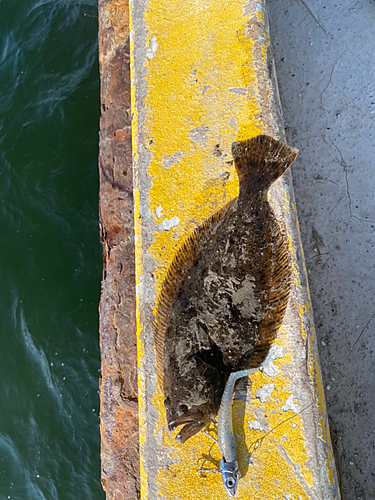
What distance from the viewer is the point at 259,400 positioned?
1.94 metres

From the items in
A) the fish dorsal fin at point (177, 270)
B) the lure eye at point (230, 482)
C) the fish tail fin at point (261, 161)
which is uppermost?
the fish tail fin at point (261, 161)

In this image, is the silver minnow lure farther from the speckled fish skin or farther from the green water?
the green water

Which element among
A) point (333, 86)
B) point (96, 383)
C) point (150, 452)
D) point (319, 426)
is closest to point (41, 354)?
point (96, 383)

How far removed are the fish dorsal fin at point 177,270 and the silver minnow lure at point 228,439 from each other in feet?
1.27

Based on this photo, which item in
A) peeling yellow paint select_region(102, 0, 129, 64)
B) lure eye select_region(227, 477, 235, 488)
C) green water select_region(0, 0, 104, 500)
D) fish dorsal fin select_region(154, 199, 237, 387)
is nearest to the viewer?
lure eye select_region(227, 477, 235, 488)

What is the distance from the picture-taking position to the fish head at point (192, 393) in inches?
74.0

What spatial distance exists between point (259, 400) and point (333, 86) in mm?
2244

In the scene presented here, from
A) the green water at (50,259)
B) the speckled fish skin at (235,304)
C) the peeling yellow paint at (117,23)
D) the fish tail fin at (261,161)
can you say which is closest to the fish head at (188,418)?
the speckled fish skin at (235,304)

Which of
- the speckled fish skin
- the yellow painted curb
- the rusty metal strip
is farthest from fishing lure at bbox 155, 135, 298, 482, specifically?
the rusty metal strip

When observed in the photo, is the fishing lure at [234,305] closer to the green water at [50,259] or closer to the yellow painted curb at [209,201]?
the yellow painted curb at [209,201]

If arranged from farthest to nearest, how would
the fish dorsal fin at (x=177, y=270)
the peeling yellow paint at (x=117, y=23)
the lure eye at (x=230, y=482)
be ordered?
the peeling yellow paint at (x=117, y=23) → the fish dorsal fin at (x=177, y=270) → the lure eye at (x=230, y=482)

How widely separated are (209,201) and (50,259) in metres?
2.27

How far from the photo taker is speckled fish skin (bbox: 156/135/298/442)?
1900 mm

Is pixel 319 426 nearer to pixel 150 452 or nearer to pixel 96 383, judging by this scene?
pixel 150 452
